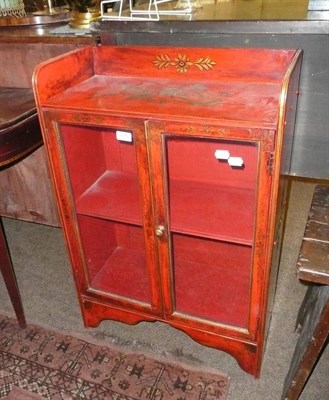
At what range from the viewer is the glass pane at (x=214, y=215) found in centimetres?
128

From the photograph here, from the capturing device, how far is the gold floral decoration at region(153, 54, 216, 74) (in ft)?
4.22

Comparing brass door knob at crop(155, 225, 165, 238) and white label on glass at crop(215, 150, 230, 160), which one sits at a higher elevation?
white label on glass at crop(215, 150, 230, 160)

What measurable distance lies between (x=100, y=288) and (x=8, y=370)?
0.46 meters

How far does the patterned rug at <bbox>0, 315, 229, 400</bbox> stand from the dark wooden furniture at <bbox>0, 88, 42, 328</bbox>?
18cm

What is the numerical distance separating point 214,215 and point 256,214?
9.6 inches

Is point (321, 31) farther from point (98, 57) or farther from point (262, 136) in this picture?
point (98, 57)

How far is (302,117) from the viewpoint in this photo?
1407mm

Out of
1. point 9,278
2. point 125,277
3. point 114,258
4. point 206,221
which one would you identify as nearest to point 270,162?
point 206,221

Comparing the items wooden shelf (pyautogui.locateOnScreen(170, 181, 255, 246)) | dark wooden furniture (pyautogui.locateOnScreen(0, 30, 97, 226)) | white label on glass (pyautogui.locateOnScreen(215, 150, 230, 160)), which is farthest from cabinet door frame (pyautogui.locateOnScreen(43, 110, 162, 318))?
dark wooden furniture (pyautogui.locateOnScreen(0, 30, 97, 226))

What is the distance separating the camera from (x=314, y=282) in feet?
3.52

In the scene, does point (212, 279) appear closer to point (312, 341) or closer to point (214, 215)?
point (214, 215)

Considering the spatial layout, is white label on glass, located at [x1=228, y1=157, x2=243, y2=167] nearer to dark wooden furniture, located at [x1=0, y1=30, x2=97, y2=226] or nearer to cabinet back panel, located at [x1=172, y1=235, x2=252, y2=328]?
cabinet back panel, located at [x1=172, y1=235, x2=252, y2=328]

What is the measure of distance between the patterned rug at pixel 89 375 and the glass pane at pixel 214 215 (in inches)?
10.0

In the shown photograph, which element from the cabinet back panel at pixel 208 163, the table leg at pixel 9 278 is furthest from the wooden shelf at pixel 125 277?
the cabinet back panel at pixel 208 163
